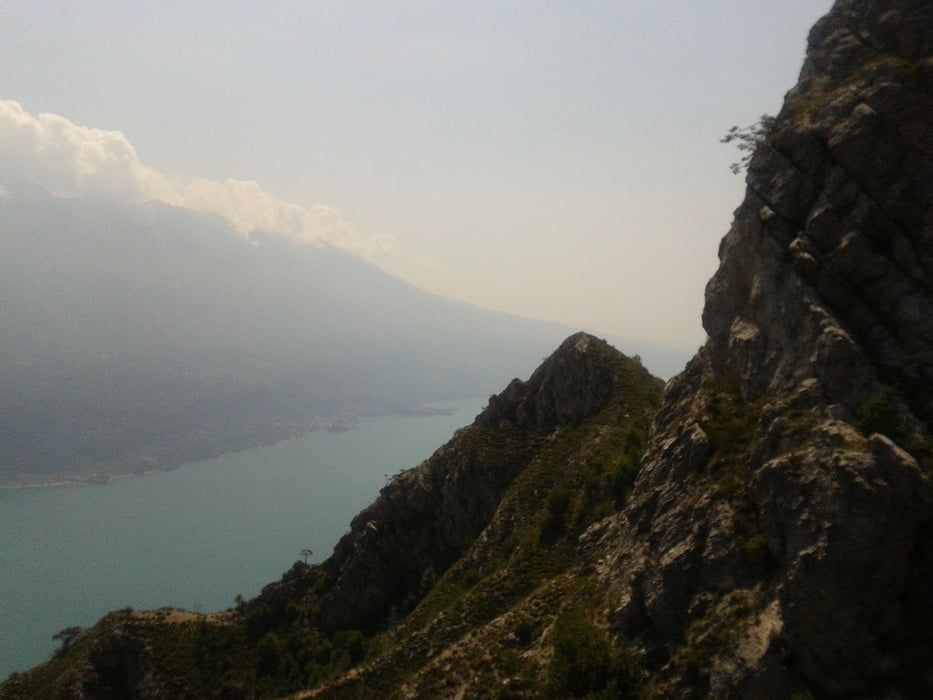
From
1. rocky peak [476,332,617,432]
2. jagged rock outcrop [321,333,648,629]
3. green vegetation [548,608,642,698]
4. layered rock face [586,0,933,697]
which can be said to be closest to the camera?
layered rock face [586,0,933,697]

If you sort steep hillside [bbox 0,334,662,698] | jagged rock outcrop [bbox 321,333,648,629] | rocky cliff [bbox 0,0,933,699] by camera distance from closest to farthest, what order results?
rocky cliff [bbox 0,0,933,699]
steep hillside [bbox 0,334,662,698]
jagged rock outcrop [bbox 321,333,648,629]

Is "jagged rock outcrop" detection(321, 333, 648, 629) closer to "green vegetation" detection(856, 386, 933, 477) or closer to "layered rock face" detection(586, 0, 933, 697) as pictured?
"layered rock face" detection(586, 0, 933, 697)

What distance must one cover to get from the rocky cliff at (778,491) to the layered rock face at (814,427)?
0.25 ft

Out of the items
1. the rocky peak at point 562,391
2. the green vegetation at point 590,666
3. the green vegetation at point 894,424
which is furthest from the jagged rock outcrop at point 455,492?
the green vegetation at point 894,424

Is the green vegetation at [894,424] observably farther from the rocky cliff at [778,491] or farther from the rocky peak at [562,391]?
the rocky peak at [562,391]

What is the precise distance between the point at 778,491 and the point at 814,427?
2.93 metres

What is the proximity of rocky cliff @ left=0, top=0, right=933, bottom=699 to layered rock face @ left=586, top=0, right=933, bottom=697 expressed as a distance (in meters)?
0.08

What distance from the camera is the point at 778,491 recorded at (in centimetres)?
1942

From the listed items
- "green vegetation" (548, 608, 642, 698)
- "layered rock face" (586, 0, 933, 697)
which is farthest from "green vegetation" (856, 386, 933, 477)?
Result: "green vegetation" (548, 608, 642, 698)

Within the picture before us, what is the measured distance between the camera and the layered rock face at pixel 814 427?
16656 mm

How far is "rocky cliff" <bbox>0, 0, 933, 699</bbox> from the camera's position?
1681 cm

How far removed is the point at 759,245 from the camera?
27.6 m

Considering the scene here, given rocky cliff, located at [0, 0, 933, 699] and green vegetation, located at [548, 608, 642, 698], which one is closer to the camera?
rocky cliff, located at [0, 0, 933, 699]

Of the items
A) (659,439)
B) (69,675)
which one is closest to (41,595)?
(69,675)
